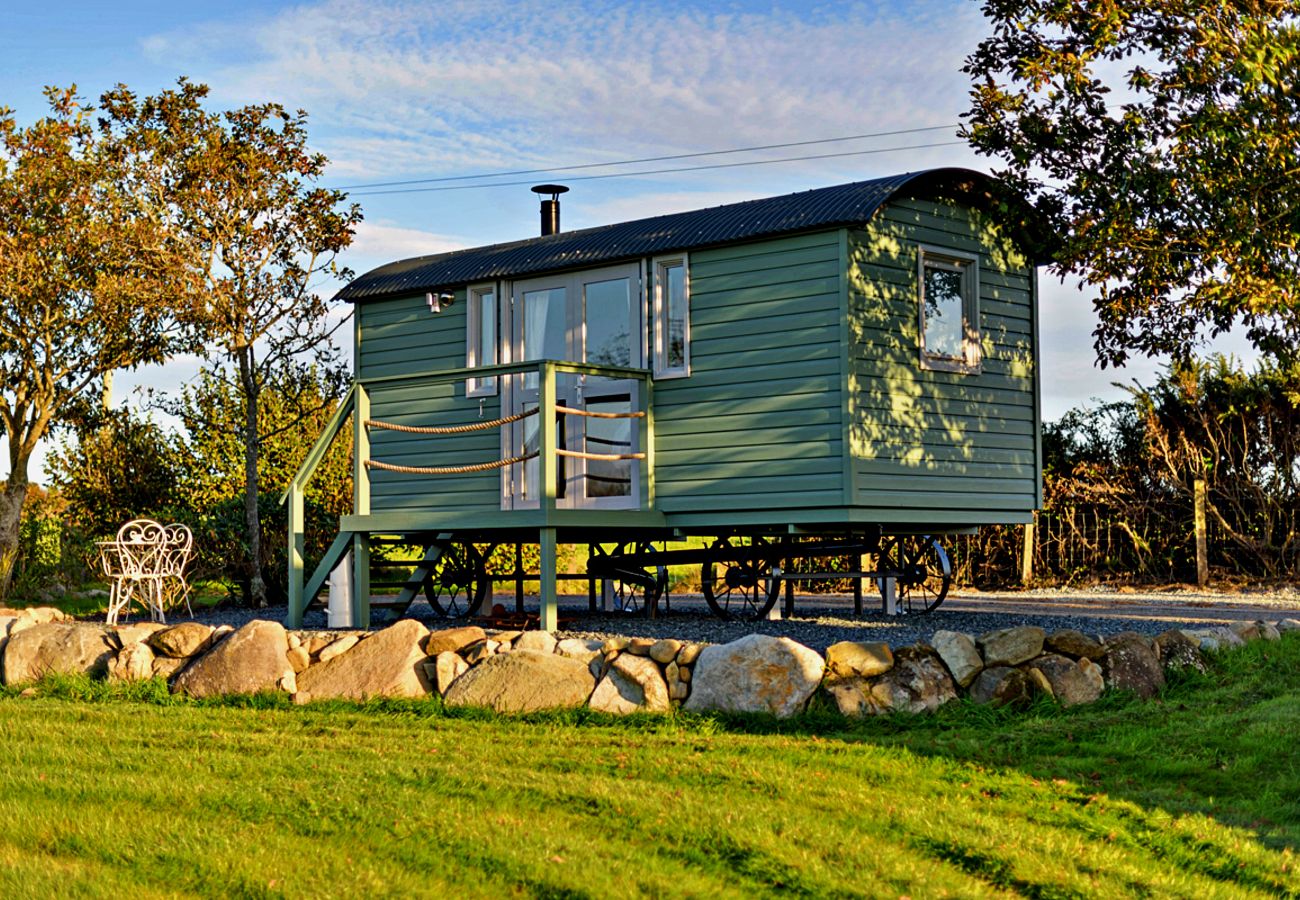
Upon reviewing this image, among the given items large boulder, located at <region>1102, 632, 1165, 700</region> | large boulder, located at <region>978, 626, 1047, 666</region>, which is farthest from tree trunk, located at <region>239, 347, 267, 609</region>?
large boulder, located at <region>1102, 632, 1165, 700</region>

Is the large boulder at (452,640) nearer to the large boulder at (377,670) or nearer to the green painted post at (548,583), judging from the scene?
the large boulder at (377,670)

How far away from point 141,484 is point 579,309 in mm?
7754

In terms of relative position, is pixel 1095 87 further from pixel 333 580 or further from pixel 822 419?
pixel 333 580

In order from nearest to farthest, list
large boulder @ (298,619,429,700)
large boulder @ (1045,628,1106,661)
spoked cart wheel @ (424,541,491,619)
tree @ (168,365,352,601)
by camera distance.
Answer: large boulder @ (1045,628,1106,661) → large boulder @ (298,619,429,700) → spoked cart wheel @ (424,541,491,619) → tree @ (168,365,352,601)

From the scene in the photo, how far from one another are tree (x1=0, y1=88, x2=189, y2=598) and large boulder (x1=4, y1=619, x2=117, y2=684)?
17.5 feet

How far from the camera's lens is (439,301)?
13578mm

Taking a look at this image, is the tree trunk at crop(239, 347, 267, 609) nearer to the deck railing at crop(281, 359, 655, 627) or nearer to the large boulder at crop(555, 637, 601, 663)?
the deck railing at crop(281, 359, 655, 627)

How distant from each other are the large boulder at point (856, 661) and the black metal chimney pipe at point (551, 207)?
7.56 metres

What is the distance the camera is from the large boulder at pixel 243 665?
31.1 feet

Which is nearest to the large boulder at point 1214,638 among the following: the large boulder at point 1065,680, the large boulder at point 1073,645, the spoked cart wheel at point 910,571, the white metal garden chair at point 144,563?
the large boulder at point 1073,645

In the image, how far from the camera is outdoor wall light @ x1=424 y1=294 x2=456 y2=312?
532 inches

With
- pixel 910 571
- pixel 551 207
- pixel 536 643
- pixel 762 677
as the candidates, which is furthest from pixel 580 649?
pixel 551 207

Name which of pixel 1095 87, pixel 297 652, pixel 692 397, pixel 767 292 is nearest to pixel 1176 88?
pixel 1095 87

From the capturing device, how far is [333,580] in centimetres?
1235
